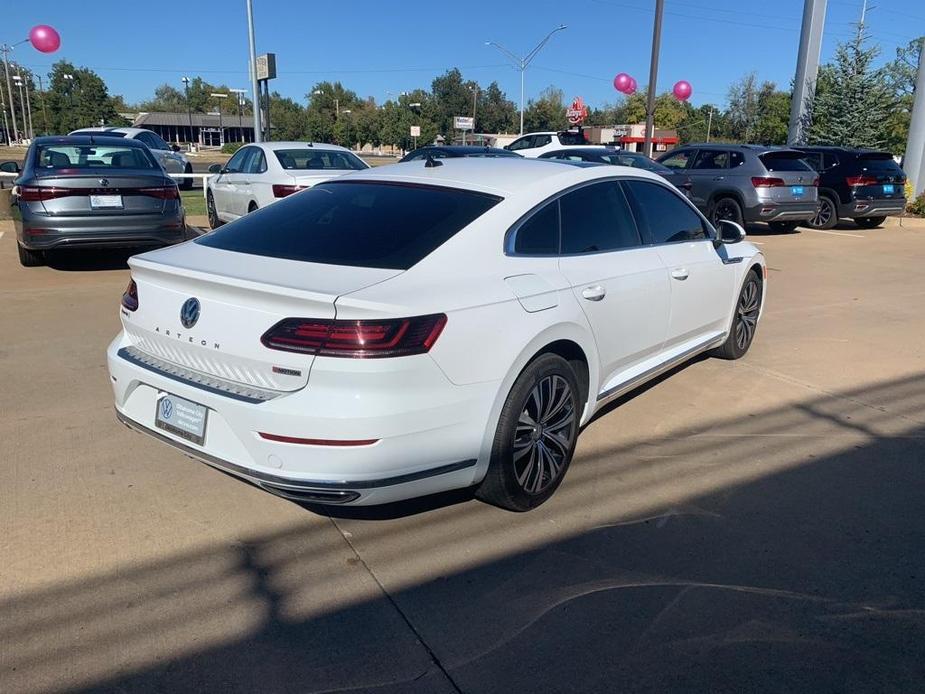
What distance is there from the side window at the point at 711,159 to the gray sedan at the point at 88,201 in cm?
1032

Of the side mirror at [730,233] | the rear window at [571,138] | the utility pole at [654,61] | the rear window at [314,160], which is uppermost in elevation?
the utility pole at [654,61]

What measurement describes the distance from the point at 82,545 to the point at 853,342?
665 centimetres

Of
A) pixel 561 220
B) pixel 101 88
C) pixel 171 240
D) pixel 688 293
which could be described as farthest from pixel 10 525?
pixel 101 88

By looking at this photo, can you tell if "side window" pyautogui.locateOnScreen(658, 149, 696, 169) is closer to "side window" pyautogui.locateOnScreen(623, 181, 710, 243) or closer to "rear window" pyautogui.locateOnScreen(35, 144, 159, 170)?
"rear window" pyautogui.locateOnScreen(35, 144, 159, 170)

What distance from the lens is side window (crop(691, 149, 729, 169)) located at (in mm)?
14812

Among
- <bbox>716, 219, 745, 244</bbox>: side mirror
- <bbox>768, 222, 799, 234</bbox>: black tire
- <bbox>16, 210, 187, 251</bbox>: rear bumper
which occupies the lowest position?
<bbox>768, 222, 799, 234</bbox>: black tire

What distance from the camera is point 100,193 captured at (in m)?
8.54

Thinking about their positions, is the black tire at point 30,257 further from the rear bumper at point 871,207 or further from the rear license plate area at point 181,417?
the rear bumper at point 871,207

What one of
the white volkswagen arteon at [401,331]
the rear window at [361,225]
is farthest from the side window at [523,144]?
the rear window at [361,225]

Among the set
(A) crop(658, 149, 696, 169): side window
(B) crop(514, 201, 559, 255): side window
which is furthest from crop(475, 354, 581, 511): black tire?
(A) crop(658, 149, 696, 169): side window

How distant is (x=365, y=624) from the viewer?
9.28ft

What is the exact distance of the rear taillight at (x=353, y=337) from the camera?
2.87 meters

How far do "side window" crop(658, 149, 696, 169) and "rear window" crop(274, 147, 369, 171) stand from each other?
7.66 m

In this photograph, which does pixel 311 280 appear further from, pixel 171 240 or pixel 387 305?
pixel 171 240
